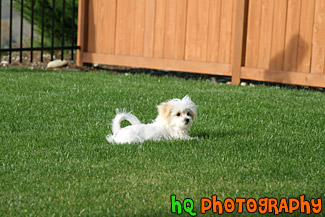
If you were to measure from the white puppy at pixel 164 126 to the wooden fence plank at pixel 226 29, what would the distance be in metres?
5.39

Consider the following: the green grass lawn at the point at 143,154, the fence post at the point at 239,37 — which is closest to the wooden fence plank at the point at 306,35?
the fence post at the point at 239,37

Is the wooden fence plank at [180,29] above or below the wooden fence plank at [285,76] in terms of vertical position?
above

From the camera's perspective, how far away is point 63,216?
3.92m

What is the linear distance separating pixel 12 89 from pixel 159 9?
13.2 feet

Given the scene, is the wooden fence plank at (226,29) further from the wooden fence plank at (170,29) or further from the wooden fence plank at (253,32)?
the wooden fence plank at (170,29)

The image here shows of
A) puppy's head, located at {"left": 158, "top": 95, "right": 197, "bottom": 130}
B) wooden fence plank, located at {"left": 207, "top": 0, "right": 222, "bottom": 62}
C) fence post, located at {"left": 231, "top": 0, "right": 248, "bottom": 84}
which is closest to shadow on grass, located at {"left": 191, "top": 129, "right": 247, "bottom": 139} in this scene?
puppy's head, located at {"left": 158, "top": 95, "right": 197, "bottom": 130}

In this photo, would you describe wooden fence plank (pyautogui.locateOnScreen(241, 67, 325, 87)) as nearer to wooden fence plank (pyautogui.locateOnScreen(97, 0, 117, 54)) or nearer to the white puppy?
wooden fence plank (pyautogui.locateOnScreen(97, 0, 117, 54))

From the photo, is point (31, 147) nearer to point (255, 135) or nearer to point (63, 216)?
point (63, 216)

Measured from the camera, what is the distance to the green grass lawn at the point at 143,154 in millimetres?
4328

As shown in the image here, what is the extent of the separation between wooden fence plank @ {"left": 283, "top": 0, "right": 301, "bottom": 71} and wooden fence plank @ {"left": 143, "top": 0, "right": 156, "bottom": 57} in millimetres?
2900

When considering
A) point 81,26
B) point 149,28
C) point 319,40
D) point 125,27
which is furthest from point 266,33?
point 81,26

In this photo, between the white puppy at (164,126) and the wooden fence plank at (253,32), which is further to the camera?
the wooden fence plank at (253,32)

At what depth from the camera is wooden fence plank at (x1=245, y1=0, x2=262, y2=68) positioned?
35.4ft

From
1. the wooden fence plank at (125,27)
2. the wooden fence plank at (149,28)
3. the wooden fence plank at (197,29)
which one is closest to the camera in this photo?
the wooden fence plank at (197,29)
